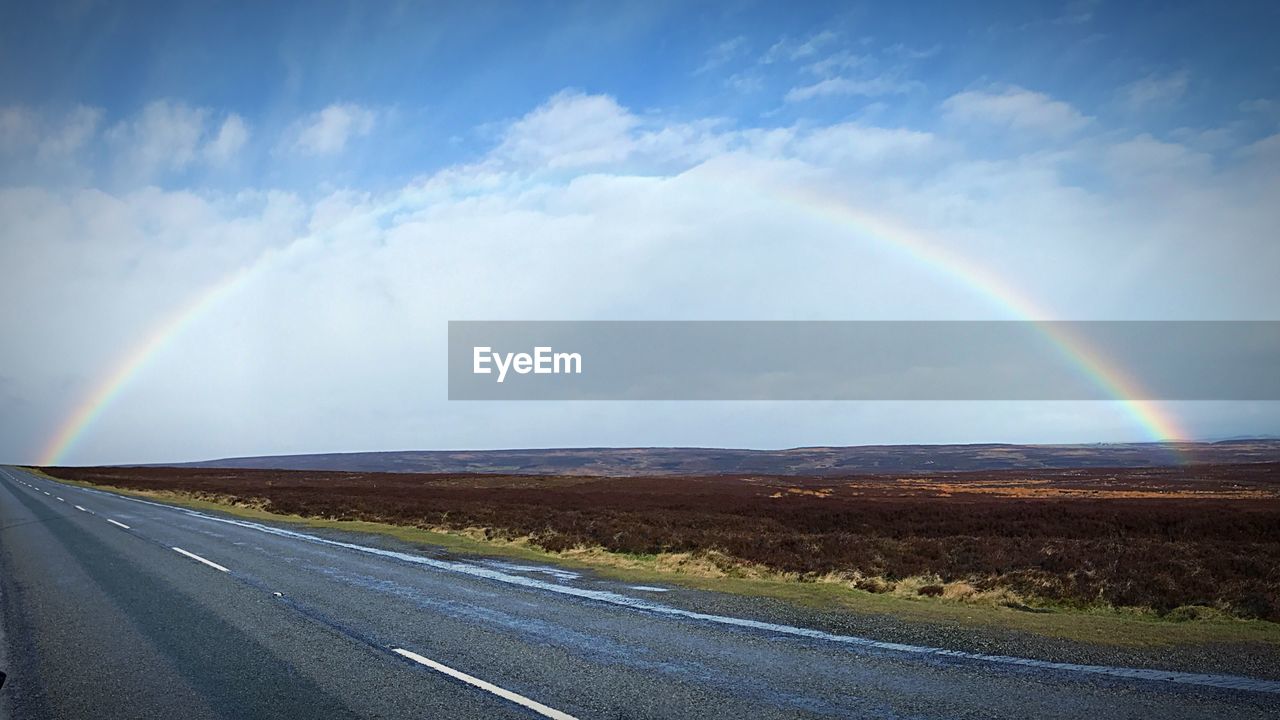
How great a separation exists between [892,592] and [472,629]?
852 cm

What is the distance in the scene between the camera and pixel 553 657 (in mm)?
8070

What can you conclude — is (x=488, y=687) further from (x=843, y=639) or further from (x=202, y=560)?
(x=202, y=560)

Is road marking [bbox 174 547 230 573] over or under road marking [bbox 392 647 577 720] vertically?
under

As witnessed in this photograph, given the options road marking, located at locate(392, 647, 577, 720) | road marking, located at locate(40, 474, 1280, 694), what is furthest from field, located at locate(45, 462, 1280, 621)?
road marking, located at locate(392, 647, 577, 720)

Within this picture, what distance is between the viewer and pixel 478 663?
779cm

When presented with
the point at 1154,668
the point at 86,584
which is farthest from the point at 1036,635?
the point at 86,584

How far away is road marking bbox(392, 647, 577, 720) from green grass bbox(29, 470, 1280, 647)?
6.13 meters

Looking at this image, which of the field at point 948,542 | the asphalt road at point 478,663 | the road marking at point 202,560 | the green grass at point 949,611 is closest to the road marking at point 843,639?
the asphalt road at point 478,663

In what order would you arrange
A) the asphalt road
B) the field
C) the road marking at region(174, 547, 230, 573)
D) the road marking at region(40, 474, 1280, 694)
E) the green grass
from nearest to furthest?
1. the asphalt road
2. the road marking at region(40, 474, 1280, 694)
3. the green grass
4. the field
5. the road marking at region(174, 547, 230, 573)

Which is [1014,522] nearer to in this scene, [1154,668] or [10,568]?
[1154,668]

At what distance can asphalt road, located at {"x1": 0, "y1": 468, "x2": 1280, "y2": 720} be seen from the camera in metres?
6.42

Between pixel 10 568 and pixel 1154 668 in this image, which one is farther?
pixel 10 568

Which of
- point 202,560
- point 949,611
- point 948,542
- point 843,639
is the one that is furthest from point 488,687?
point 948,542

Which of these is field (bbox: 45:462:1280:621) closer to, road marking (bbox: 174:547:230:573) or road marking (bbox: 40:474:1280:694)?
road marking (bbox: 40:474:1280:694)
